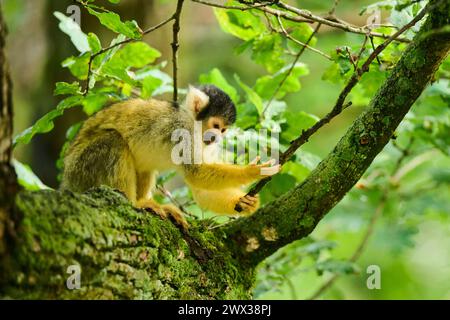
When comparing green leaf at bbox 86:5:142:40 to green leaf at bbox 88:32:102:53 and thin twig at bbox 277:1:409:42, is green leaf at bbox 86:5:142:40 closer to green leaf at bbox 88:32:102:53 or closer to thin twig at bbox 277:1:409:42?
green leaf at bbox 88:32:102:53

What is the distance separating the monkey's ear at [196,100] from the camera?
3.80 metres

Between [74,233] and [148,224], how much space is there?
1.41 ft

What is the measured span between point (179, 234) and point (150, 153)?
3.80ft

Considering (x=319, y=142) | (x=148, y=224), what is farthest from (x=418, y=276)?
(x=148, y=224)

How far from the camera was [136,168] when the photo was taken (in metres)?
3.67

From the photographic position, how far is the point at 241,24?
135 inches

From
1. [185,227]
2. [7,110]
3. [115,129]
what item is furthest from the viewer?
[115,129]

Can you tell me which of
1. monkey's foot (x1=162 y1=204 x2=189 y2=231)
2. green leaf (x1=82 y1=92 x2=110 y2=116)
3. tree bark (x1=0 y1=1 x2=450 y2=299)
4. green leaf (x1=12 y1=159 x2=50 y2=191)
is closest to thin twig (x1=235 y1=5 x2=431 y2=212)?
tree bark (x1=0 y1=1 x2=450 y2=299)

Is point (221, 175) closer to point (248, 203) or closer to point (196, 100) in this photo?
point (248, 203)

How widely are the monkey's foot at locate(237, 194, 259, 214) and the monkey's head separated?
51 centimetres

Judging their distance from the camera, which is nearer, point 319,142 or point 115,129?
point 115,129

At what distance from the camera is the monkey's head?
377 cm

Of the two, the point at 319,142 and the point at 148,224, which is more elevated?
the point at 319,142

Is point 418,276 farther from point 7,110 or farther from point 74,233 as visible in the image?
point 7,110
